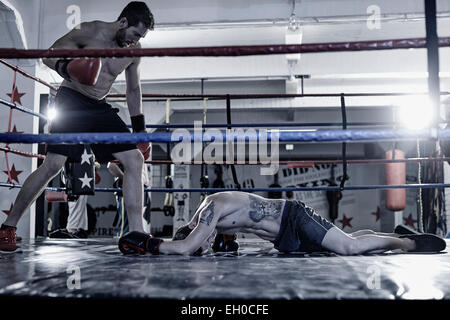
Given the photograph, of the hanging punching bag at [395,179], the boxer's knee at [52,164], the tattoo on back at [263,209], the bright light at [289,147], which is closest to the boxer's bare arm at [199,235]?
the tattoo on back at [263,209]

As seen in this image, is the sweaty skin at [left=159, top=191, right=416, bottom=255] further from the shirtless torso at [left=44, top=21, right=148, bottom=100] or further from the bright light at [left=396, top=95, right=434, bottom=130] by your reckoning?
the bright light at [left=396, top=95, right=434, bottom=130]

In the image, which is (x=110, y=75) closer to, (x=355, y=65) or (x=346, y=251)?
(x=346, y=251)

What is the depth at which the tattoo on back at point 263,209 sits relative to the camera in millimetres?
2072

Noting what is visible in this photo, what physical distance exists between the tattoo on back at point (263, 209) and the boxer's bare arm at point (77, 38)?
→ 105cm

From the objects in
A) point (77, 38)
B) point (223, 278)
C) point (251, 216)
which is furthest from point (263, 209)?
point (77, 38)

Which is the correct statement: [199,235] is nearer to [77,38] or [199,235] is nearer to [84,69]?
[84,69]

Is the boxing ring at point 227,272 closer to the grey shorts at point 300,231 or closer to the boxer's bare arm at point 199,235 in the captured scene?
the boxer's bare arm at point 199,235

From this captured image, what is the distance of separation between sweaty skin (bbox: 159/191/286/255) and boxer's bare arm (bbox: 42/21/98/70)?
904mm

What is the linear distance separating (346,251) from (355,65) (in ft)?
14.8

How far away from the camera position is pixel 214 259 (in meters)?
1.74

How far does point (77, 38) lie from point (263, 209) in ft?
3.80

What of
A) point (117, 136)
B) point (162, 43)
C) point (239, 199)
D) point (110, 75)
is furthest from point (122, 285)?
point (162, 43)

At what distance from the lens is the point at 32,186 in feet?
6.70

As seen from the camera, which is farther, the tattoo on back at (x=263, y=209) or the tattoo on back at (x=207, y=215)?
the tattoo on back at (x=263, y=209)
